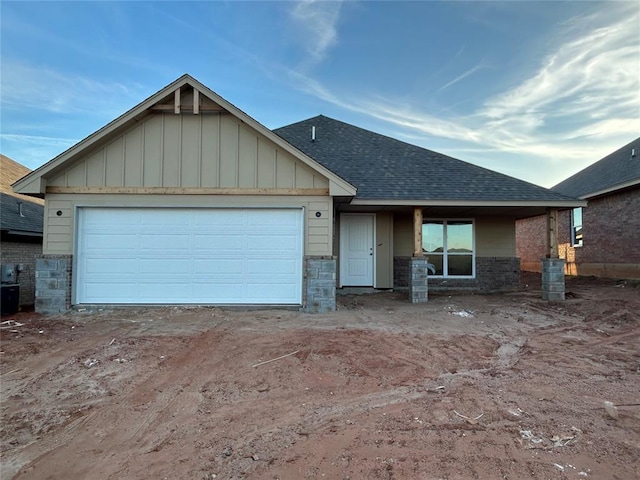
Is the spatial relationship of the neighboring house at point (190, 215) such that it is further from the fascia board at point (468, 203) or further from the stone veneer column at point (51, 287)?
the fascia board at point (468, 203)

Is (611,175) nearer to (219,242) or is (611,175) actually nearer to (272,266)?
(272,266)

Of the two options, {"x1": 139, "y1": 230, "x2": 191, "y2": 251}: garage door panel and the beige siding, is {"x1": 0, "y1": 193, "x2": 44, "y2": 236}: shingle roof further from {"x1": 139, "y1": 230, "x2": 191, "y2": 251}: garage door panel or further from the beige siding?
the beige siding

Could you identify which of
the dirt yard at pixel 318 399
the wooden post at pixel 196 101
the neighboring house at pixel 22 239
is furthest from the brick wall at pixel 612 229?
the neighboring house at pixel 22 239

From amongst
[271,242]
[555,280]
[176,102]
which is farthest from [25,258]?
[555,280]

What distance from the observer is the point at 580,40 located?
32.2 ft

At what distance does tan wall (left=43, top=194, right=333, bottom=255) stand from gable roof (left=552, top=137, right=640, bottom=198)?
466 inches

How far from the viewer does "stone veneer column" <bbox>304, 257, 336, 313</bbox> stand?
325 inches

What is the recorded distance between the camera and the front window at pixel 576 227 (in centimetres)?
1655

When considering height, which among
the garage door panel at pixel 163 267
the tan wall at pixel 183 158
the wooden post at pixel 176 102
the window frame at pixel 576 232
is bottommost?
the garage door panel at pixel 163 267

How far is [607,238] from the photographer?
576 inches

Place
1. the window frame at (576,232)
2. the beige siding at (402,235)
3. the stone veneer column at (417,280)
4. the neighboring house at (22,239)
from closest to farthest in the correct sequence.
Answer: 1. the stone veneer column at (417,280)
2. the neighboring house at (22,239)
3. the beige siding at (402,235)
4. the window frame at (576,232)

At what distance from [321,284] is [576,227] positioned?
579 inches

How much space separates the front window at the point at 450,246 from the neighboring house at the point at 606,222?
6215mm

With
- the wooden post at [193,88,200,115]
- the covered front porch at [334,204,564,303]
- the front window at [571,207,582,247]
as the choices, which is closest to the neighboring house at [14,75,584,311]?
the wooden post at [193,88,200,115]
